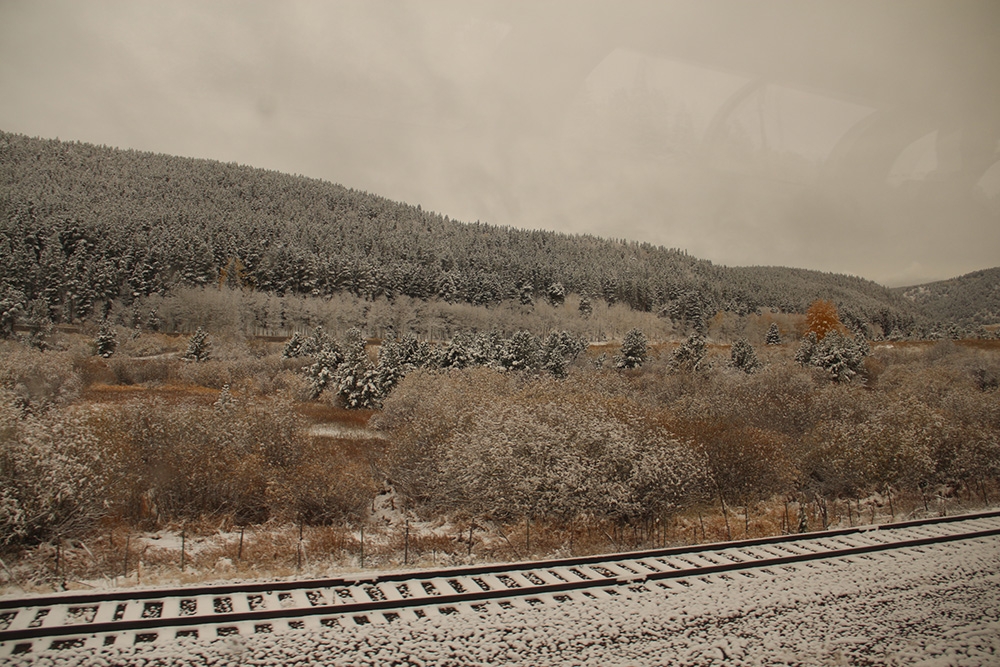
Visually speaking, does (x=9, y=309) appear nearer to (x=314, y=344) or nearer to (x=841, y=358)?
(x=314, y=344)

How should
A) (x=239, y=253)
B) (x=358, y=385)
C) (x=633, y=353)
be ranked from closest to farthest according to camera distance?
(x=358, y=385), (x=633, y=353), (x=239, y=253)

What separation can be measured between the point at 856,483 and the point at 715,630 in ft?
69.6

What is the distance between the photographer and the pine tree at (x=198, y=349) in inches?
3147

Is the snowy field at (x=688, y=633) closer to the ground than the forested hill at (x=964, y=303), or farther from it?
closer to the ground

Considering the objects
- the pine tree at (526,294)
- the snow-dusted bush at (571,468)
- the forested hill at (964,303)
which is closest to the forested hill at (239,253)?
the pine tree at (526,294)

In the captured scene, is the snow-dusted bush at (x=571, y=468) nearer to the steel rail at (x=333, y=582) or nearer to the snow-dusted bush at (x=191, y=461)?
the steel rail at (x=333, y=582)

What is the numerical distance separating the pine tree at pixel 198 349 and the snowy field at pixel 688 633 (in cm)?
8114

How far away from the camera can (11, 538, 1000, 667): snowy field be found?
24.4ft

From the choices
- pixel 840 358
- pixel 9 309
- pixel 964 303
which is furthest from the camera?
pixel 964 303

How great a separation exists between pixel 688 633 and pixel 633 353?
83.2m

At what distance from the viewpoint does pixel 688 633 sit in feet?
28.2

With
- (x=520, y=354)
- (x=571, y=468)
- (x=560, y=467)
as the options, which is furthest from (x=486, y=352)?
(x=571, y=468)

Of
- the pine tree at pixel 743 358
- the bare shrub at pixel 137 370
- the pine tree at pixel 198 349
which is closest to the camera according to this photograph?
the bare shrub at pixel 137 370

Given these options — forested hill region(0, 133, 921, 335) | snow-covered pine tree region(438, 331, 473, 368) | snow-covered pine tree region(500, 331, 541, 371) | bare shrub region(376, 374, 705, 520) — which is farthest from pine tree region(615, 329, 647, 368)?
bare shrub region(376, 374, 705, 520)
